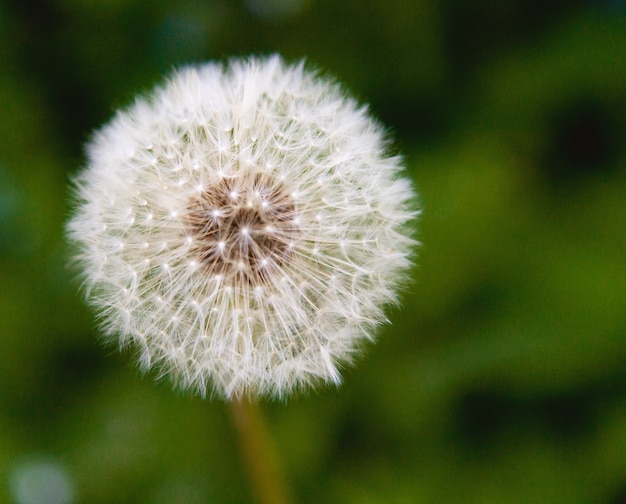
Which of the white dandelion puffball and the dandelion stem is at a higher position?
the white dandelion puffball

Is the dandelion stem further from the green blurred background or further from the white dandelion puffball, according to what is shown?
the green blurred background

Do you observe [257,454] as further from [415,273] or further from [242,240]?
[415,273]

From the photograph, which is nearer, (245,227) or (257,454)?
(245,227)

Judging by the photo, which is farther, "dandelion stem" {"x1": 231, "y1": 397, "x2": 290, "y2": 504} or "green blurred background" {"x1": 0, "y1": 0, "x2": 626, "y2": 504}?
"green blurred background" {"x1": 0, "y1": 0, "x2": 626, "y2": 504}

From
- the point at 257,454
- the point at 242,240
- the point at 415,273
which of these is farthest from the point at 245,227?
the point at 415,273

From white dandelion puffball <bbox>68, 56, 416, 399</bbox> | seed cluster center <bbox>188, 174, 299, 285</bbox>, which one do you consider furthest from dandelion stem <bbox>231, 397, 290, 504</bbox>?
seed cluster center <bbox>188, 174, 299, 285</bbox>

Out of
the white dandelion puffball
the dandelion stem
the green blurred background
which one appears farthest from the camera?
the green blurred background

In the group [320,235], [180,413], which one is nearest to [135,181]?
[320,235]

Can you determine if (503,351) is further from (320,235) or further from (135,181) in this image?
(135,181)

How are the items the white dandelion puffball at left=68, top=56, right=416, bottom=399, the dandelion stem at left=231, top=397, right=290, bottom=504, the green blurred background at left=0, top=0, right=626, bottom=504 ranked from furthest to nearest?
the green blurred background at left=0, top=0, right=626, bottom=504, the dandelion stem at left=231, top=397, right=290, bottom=504, the white dandelion puffball at left=68, top=56, right=416, bottom=399
